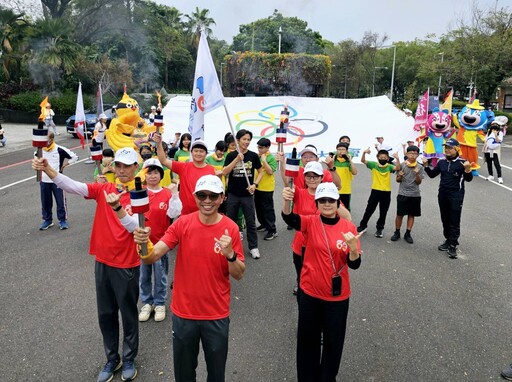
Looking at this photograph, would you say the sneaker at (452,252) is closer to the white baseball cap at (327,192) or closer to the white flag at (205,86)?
the white baseball cap at (327,192)

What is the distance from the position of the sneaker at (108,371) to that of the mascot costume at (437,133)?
10799 mm

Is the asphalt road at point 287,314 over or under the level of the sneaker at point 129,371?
under

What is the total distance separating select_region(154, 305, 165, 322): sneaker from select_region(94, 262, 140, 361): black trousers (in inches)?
33.6

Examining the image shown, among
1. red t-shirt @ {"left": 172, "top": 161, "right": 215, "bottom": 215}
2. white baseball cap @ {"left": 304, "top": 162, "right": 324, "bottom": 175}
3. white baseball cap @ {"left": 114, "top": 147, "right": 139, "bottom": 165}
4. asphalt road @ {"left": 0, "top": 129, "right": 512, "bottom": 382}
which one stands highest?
white baseball cap @ {"left": 114, "top": 147, "right": 139, "bottom": 165}

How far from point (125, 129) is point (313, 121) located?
893 centimetres

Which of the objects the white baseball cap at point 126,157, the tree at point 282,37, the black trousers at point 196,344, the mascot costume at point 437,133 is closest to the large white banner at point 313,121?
the mascot costume at point 437,133

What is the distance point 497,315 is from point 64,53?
30477 millimetres

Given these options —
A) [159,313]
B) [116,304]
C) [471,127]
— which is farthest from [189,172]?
[471,127]

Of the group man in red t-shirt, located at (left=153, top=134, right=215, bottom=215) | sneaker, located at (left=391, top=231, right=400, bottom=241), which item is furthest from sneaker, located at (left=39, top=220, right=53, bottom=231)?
sneaker, located at (left=391, top=231, right=400, bottom=241)

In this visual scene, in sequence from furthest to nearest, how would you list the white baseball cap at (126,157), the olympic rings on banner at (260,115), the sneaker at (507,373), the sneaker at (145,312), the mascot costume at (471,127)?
the olympic rings on banner at (260,115), the mascot costume at (471,127), the sneaker at (145,312), the sneaker at (507,373), the white baseball cap at (126,157)

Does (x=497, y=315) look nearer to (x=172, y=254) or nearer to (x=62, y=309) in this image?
(x=172, y=254)

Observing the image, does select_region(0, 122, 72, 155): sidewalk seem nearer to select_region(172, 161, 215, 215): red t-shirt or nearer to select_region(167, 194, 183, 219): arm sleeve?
select_region(172, 161, 215, 215): red t-shirt

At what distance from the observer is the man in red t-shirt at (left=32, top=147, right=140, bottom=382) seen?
334 centimetres

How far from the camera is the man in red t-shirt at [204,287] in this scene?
8.87 ft
